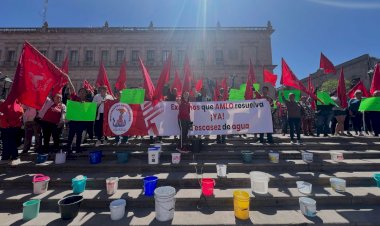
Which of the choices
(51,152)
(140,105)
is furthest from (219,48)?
(51,152)

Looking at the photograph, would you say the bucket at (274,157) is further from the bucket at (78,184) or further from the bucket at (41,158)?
the bucket at (41,158)

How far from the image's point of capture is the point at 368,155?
235 inches

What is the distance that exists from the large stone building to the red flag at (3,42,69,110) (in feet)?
95.4

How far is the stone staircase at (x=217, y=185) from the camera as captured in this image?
11.7 feet

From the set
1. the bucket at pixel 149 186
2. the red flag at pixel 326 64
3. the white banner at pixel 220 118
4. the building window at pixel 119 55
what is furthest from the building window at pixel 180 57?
the bucket at pixel 149 186

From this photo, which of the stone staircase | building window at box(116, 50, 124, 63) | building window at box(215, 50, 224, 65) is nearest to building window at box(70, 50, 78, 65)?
building window at box(116, 50, 124, 63)

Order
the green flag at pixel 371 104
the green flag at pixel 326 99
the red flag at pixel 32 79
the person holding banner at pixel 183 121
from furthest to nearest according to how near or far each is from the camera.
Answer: the green flag at pixel 326 99 → the green flag at pixel 371 104 → the person holding banner at pixel 183 121 → the red flag at pixel 32 79

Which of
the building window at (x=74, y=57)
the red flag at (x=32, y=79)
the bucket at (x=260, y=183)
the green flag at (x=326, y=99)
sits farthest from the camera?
the building window at (x=74, y=57)

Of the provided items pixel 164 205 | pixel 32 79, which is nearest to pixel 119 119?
pixel 32 79

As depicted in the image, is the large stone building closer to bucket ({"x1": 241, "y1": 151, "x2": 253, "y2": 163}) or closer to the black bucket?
the black bucket

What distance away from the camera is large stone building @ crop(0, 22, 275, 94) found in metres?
33.1

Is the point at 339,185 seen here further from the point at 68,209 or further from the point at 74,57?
the point at 74,57

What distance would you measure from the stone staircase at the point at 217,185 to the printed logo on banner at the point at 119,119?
728 mm

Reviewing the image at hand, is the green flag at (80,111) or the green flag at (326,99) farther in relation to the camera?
the green flag at (326,99)
